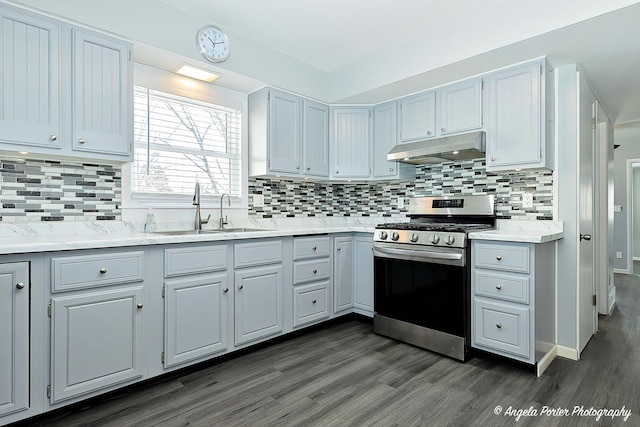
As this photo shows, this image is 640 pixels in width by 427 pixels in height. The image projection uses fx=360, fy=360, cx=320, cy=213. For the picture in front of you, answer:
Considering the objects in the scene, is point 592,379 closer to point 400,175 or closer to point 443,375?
point 443,375

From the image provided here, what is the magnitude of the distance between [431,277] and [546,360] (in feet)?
3.04

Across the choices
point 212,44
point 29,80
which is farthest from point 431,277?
point 29,80

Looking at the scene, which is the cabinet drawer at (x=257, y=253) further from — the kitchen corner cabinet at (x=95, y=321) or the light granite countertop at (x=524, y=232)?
the light granite countertop at (x=524, y=232)

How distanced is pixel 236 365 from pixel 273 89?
7.50ft

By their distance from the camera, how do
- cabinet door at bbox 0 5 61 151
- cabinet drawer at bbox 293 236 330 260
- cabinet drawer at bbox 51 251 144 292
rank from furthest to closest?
cabinet drawer at bbox 293 236 330 260 < cabinet door at bbox 0 5 61 151 < cabinet drawer at bbox 51 251 144 292

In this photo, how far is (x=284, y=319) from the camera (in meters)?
2.88

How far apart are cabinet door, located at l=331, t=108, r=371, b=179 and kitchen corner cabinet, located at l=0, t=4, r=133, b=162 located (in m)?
1.97

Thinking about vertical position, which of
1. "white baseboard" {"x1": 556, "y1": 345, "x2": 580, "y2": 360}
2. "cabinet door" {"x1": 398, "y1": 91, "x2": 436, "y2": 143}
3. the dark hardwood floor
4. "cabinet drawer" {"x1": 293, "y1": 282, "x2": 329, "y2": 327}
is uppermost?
"cabinet door" {"x1": 398, "y1": 91, "x2": 436, "y2": 143}

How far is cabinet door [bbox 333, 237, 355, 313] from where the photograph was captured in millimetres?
3336

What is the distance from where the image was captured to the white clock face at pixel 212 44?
2648mm

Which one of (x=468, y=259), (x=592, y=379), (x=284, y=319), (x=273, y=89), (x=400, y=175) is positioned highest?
(x=273, y=89)

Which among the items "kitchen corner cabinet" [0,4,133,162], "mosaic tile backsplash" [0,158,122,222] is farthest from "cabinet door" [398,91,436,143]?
"mosaic tile backsplash" [0,158,122,222]

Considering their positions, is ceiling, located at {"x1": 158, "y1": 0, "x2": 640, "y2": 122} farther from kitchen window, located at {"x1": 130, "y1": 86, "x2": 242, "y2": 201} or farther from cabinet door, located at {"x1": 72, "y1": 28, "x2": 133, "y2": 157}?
kitchen window, located at {"x1": 130, "y1": 86, "x2": 242, "y2": 201}

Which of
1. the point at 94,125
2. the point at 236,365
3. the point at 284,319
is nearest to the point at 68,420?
the point at 236,365
